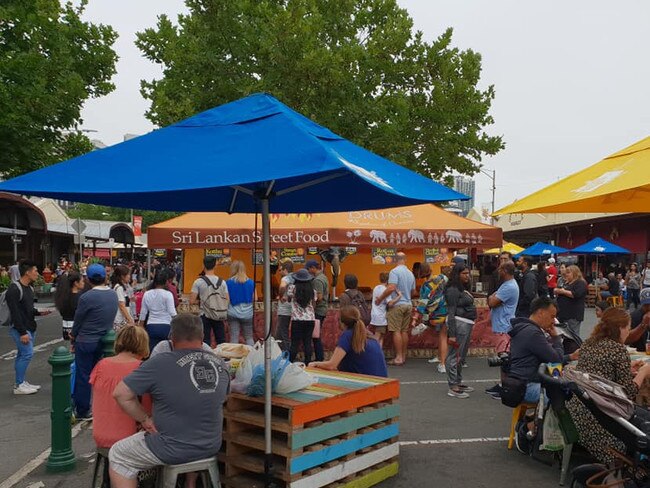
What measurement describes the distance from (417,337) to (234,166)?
830 centimetres

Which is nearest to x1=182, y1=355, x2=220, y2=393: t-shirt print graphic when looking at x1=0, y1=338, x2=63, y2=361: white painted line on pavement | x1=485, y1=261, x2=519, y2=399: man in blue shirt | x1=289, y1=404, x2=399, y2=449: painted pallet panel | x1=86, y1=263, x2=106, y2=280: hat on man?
x1=289, y1=404, x2=399, y2=449: painted pallet panel

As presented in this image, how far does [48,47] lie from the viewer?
13.5 meters

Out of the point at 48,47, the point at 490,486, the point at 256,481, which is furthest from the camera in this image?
the point at 48,47

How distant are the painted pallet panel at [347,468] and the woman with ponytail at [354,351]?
0.77 metres

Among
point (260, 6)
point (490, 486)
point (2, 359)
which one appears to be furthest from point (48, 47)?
point (490, 486)

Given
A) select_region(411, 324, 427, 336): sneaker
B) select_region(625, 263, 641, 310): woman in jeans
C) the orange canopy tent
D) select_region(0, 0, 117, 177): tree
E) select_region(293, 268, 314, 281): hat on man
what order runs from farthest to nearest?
select_region(625, 263, 641, 310): woman in jeans → select_region(0, 0, 117, 177): tree → the orange canopy tent → select_region(411, 324, 427, 336): sneaker → select_region(293, 268, 314, 281): hat on man

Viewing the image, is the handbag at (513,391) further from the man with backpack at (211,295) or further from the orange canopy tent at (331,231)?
the orange canopy tent at (331,231)

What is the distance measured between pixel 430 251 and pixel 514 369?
8583 mm

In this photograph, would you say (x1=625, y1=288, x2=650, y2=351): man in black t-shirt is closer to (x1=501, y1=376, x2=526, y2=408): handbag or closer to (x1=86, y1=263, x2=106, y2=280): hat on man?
(x1=501, y1=376, x2=526, y2=408): handbag

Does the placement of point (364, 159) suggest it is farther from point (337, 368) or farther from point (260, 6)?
point (260, 6)

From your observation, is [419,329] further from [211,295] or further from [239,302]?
[211,295]

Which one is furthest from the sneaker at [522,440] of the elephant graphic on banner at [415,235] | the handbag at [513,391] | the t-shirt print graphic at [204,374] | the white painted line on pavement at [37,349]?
the white painted line on pavement at [37,349]

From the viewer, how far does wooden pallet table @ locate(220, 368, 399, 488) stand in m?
3.96

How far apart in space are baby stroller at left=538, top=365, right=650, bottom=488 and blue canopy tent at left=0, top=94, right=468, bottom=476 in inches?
62.3
